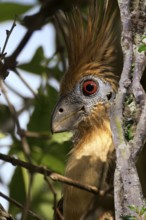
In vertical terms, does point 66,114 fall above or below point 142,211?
above

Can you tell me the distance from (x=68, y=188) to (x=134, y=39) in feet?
4.43

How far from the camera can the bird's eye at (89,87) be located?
3.65 m

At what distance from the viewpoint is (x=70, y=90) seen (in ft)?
12.2

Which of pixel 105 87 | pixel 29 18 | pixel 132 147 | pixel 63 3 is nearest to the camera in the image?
pixel 132 147

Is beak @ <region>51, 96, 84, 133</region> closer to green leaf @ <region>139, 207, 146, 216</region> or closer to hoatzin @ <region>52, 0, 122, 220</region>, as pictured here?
hoatzin @ <region>52, 0, 122, 220</region>

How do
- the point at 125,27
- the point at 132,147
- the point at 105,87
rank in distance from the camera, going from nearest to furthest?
the point at 132,147, the point at 125,27, the point at 105,87

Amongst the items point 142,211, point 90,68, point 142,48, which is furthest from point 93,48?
point 142,211

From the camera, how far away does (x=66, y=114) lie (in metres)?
3.60

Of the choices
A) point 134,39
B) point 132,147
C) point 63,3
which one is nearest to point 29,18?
point 63,3

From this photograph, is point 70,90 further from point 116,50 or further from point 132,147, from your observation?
point 132,147

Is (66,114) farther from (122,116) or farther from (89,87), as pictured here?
(122,116)

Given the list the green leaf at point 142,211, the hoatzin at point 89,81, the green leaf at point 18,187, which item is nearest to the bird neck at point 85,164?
the hoatzin at point 89,81

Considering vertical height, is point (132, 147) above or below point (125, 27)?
below

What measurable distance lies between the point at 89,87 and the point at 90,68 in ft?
0.39
